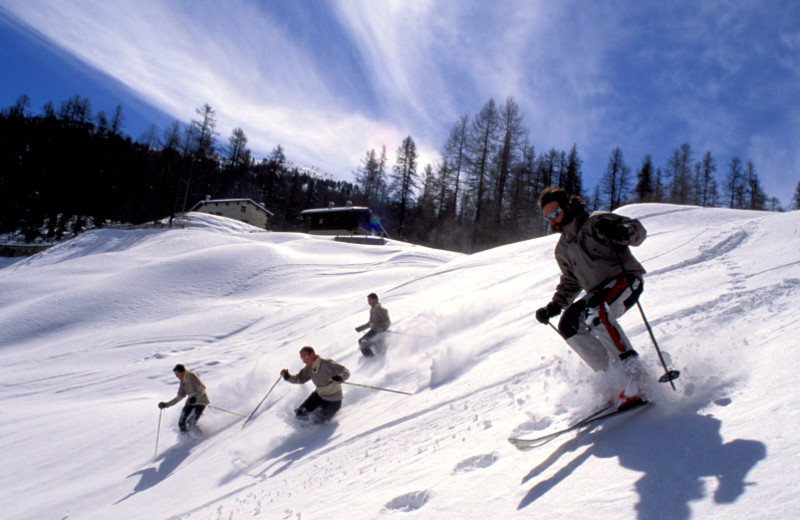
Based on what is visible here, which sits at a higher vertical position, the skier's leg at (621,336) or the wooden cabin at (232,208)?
the wooden cabin at (232,208)

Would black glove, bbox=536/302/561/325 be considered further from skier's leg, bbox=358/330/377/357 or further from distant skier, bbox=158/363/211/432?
distant skier, bbox=158/363/211/432

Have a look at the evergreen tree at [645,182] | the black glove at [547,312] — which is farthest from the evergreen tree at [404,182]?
the black glove at [547,312]

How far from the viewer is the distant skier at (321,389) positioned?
6.48 m

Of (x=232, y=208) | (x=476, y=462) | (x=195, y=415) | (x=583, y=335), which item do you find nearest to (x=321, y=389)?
(x=195, y=415)

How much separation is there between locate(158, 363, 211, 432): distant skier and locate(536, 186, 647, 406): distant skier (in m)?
7.47

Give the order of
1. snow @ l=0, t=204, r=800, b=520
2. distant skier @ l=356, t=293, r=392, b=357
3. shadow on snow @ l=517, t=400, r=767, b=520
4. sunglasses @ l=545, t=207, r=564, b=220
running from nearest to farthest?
shadow on snow @ l=517, t=400, r=767, b=520, snow @ l=0, t=204, r=800, b=520, sunglasses @ l=545, t=207, r=564, b=220, distant skier @ l=356, t=293, r=392, b=357

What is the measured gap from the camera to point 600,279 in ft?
11.0

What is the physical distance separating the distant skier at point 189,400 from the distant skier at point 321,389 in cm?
262

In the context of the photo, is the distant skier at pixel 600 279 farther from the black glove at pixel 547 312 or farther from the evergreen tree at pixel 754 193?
the evergreen tree at pixel 754 193

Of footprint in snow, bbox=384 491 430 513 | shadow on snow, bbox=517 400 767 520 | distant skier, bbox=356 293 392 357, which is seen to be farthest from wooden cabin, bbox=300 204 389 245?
shadow on snow, bbox=517 400 767 520

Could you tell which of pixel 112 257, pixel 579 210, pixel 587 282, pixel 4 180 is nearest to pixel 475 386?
pixel 587 282

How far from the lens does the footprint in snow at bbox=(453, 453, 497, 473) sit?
3191 mm

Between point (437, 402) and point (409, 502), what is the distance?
233 cm

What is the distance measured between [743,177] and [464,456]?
56748 millimetres
